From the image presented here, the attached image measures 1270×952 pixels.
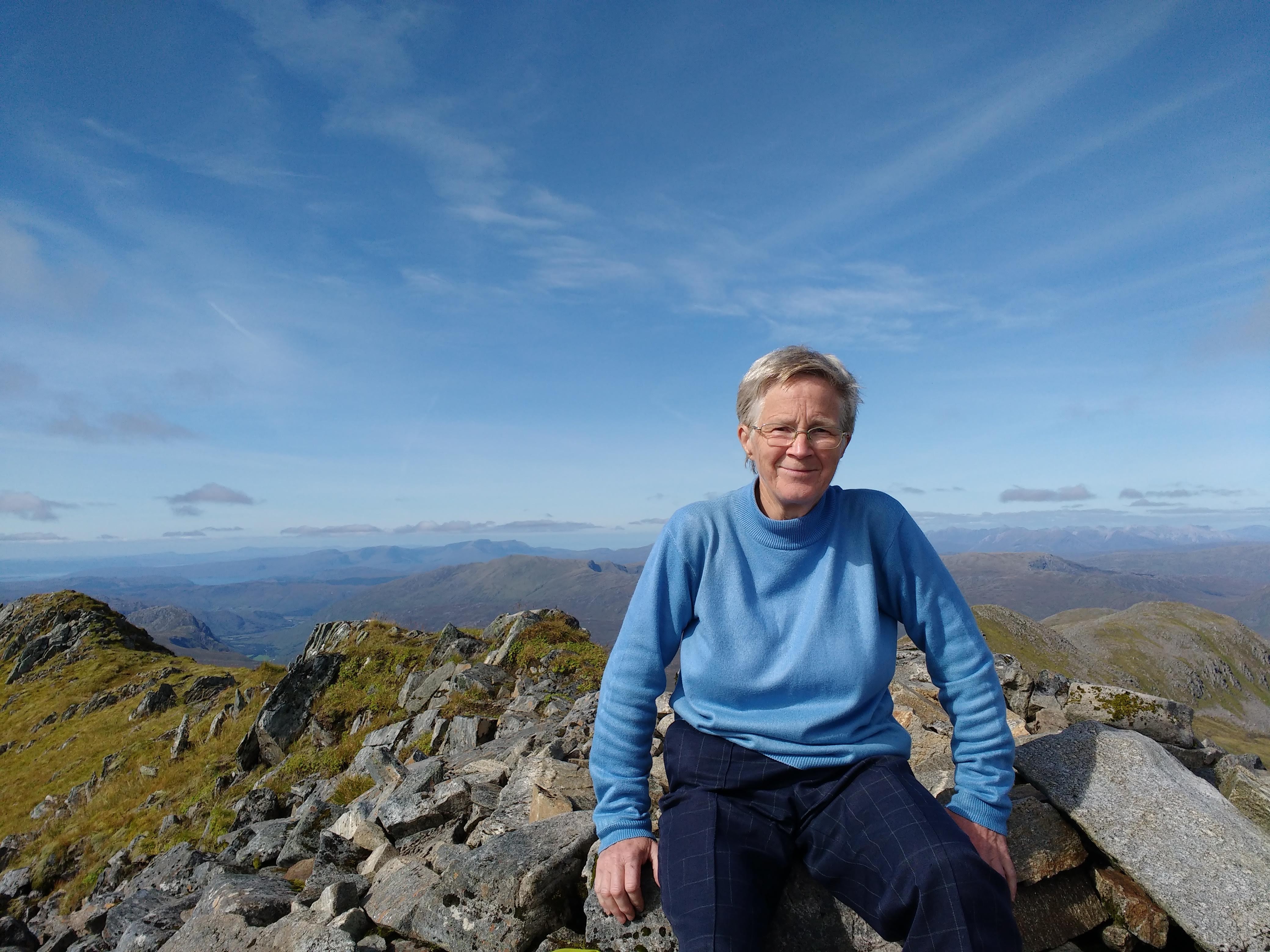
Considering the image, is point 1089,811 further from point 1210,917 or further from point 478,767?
point 478,767

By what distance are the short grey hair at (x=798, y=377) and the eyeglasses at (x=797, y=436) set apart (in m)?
0.14

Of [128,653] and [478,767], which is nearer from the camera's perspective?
[478,767]

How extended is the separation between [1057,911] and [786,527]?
4.34 meters

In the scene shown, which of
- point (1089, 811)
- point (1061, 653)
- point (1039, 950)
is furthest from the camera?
point (1061, 653)

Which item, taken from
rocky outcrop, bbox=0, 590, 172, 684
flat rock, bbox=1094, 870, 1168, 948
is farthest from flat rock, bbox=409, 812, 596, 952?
rocky outcrop, bbox=0, 590, 172, 684

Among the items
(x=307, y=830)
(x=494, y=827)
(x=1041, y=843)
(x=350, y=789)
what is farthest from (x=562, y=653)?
(x=1041, y=843)

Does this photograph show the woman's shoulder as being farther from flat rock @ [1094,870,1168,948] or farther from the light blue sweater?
flat rock @ [1094,870,1168,948]

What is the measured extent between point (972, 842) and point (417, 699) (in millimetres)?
18370

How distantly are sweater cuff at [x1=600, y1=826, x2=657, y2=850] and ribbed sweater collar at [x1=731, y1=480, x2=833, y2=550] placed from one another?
2507 millimetres

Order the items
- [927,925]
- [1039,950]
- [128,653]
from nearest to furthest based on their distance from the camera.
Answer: [927,925], [1039,950], [128,653]

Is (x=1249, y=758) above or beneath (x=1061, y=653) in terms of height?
above

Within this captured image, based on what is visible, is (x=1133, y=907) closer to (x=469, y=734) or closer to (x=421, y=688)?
(x=469, y=734)

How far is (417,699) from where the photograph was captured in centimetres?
1989

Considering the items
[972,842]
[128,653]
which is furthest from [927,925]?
[128,653]
